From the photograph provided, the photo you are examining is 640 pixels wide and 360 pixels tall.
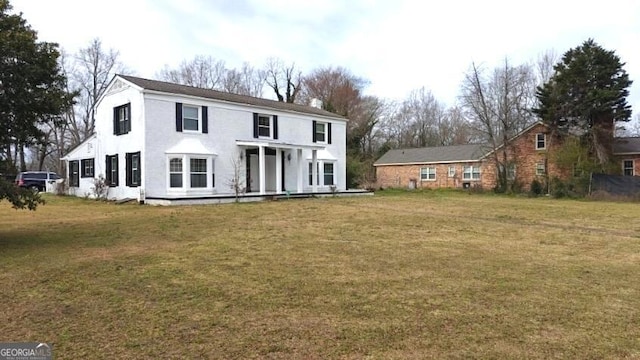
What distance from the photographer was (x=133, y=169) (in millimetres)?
20578

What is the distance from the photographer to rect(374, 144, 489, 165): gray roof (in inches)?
1490

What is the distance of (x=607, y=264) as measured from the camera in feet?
24.1

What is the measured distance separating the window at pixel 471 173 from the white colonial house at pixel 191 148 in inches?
635

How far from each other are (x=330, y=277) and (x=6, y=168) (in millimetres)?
7060

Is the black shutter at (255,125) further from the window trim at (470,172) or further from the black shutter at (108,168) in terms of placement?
the window trim at (470,172)

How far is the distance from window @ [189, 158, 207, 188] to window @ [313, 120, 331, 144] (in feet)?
27.4

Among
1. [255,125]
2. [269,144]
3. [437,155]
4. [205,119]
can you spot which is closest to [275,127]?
[255,125]

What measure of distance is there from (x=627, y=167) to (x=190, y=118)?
29343 mm

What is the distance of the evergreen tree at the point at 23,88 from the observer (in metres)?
8.40

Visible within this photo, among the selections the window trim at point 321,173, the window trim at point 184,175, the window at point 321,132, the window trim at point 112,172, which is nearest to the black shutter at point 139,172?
the window trim at point 184,175

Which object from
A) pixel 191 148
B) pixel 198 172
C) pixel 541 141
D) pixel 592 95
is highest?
pixel 592 95

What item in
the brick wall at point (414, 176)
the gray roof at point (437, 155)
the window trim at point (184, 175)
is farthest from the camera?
the brick wall at point (414, 176)

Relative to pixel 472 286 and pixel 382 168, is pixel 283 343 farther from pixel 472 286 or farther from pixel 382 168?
pixel 382 168

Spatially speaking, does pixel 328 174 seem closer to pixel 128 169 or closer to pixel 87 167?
pixel 128 169
